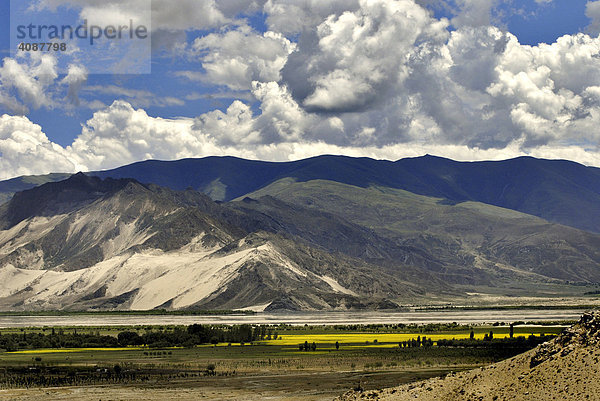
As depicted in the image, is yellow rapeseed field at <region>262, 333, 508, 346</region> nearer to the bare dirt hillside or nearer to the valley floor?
the valley floor

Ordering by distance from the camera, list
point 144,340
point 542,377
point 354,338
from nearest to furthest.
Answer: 1. point 542,377
2. point 144,340
3. point 354,338

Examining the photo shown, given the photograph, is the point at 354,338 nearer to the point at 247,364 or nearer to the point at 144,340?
the point at 144,340

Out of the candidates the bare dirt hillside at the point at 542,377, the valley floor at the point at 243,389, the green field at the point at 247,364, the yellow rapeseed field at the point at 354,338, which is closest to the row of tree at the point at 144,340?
the green field at the point at 247,364

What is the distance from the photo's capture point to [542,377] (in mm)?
35844

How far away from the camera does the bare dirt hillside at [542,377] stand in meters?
34.2

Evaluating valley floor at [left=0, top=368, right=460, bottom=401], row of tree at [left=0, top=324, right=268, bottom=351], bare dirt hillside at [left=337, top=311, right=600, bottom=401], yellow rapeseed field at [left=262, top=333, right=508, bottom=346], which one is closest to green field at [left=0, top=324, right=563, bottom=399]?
valley floor at [left=0, top=368, right=460, bottom=401]

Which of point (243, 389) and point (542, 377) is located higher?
point (542, 377)

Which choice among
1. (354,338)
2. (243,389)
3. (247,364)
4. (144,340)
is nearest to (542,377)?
(243,389)

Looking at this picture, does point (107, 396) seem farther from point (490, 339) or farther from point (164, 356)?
point (490, 339)

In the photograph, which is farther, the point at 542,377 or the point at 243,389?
the point at 243,389

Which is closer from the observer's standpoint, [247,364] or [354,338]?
[247,364]

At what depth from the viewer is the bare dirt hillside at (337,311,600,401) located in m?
34.2

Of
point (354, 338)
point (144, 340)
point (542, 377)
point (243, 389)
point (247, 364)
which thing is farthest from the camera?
point (354, 338)

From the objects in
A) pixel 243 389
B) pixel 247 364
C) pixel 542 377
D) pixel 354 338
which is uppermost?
pixel 542 377
